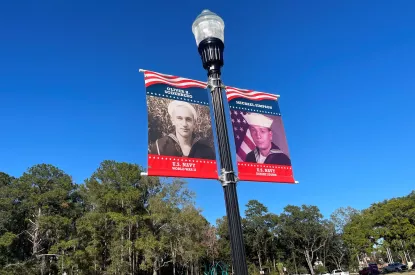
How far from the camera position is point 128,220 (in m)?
31.2

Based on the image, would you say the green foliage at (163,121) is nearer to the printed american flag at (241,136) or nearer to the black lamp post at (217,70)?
the black lamp post at (217,70)

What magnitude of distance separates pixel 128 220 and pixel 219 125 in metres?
29.3

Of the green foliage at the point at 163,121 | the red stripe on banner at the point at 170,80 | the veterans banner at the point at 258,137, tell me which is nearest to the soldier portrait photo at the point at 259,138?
the veterans banner at the point at 258,137

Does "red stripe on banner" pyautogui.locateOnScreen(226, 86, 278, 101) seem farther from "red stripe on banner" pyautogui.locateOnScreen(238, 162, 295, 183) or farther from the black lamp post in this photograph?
"red stripe on banner" pyautogui.locateOnScreen(238, 162, 295, 183)

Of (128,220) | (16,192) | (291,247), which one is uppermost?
(16,192)

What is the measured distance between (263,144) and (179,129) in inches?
56.4

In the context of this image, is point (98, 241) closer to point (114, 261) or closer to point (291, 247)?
point (114, 261)

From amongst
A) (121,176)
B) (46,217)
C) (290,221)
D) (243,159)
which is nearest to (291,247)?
(290,221)

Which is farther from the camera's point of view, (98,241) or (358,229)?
(358,229)

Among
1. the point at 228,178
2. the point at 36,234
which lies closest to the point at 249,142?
the point at 228,178

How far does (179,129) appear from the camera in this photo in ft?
14.9

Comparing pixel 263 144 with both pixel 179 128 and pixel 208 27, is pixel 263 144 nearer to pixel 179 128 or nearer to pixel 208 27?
pixel 179 128

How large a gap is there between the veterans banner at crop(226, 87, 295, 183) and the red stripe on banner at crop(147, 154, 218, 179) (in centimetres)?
45

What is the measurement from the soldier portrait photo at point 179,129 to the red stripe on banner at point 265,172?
1.61 ft
